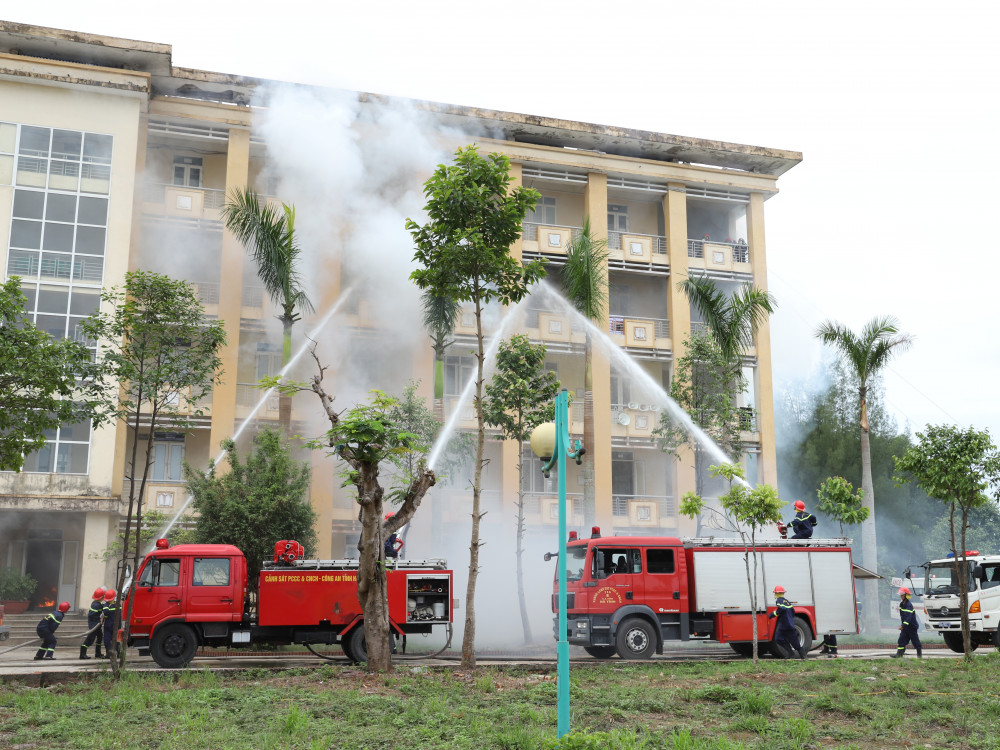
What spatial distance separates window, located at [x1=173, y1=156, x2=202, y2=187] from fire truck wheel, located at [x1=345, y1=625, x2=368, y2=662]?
20530 millimetres

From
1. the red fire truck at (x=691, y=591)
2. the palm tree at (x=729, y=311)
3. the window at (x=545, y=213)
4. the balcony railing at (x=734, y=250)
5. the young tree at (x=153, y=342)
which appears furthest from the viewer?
the balcony railing at (x=734, y=250)

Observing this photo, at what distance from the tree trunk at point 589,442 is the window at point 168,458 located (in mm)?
13632

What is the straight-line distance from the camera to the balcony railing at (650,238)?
115ft

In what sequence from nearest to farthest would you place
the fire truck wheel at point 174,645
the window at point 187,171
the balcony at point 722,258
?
the fire truck wheel at point 174,645
the window at point 187,171
the balcony at point 722,258

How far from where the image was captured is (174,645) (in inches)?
664

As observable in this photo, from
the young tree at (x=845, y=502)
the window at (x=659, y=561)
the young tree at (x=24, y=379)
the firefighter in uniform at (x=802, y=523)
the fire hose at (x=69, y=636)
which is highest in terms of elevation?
the young tree at (x=24, y=379)

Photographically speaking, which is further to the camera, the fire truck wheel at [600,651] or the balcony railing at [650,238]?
the balcony railing at [650,238]

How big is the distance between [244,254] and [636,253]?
49.3ft

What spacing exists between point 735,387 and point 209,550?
745 inches

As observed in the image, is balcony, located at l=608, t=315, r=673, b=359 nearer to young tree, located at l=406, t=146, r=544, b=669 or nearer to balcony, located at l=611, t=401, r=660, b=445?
balcony, located at l=611, t=401, r=660, b=445

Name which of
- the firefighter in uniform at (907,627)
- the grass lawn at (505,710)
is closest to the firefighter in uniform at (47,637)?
the grass lawn at (505,710)

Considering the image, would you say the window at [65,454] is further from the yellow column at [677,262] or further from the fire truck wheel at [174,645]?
the yellow column at [677,262]

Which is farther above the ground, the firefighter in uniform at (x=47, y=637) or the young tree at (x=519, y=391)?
the young tree at (x=519, y=391)

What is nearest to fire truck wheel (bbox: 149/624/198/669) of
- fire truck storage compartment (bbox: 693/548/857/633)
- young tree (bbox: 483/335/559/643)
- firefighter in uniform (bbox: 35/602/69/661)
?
firefighter in uniform (bbox: 35/602/69/661)
